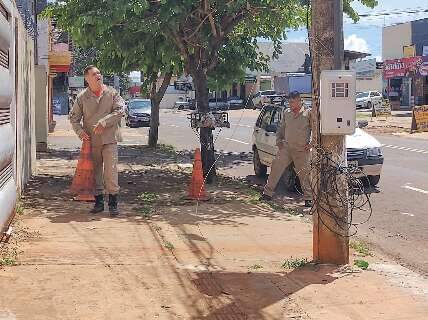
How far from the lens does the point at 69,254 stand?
709 centimetres

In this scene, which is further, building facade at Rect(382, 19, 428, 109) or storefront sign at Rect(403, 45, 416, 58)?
storefront sign at Rect(403, 45, 416, 58)

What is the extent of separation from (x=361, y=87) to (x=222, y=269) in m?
68.5

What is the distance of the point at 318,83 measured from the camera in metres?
7.01

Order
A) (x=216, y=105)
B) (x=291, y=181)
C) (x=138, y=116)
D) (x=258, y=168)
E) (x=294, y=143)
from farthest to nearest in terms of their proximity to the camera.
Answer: (x=138, y=116), (x=216, y=105), (x=258, y=168), (x=291, y=181), (x=294, y=143)

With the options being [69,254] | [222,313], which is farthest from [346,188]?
[69,254]

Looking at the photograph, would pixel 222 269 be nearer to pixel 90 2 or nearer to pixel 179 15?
pixel 179 15

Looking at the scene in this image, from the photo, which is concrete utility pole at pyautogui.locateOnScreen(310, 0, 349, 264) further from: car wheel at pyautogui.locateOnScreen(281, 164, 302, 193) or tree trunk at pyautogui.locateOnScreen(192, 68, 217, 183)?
tree trunk at pyautogui.locateOnScreen(192, 68, 217, 183)

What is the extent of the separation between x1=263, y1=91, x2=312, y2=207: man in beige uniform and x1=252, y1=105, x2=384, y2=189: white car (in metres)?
1.14

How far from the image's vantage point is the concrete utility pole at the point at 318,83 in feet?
22.8

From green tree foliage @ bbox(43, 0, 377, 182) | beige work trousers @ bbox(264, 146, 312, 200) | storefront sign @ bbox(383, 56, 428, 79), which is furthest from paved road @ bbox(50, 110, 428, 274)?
storefront sign @ bbox(383, 56, 428, 79)

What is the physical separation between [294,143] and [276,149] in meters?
2.39

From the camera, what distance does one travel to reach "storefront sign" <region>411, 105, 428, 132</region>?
31.7 meters

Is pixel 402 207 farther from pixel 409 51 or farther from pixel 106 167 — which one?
pixel 409 51

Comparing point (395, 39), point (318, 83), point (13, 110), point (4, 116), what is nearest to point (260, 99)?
point (13, 110)
